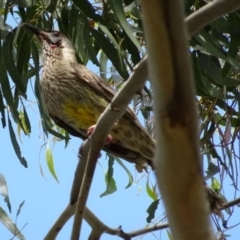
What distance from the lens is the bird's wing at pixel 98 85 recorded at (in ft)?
7.64

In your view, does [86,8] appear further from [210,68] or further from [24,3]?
[210,68]

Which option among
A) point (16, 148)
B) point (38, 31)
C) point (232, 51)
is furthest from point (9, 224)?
point (232, 51)

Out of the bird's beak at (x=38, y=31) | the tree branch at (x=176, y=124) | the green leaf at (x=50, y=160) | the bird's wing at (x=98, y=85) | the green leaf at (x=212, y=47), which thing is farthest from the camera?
the green leaf at (x=50, y=160)

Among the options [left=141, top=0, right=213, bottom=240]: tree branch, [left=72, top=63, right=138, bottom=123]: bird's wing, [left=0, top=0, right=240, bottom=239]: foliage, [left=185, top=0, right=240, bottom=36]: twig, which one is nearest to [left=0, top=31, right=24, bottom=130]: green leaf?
[left=0, top=0, right=240, bottom=239]: foliage

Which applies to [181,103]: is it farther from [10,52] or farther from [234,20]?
[10,52]

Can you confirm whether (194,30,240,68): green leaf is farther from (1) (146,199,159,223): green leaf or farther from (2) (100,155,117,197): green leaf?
(2) (100,155,117,197): green leaf

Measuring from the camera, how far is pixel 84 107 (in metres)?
2.37

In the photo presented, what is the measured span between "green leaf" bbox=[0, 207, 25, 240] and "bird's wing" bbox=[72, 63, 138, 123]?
1.85 ft

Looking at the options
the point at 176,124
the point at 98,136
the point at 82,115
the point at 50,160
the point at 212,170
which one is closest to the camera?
the point at 176,124

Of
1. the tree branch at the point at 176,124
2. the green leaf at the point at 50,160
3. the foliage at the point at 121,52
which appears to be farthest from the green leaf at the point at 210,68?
the tree branch at the point at 176,124

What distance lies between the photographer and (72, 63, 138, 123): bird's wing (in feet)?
7.64

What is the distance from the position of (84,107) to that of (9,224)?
1.89ft

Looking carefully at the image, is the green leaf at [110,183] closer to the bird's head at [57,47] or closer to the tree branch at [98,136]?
the bird's head at [57,47]

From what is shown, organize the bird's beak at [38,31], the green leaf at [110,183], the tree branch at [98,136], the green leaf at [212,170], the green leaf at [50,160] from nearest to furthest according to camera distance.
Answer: the tree branch at [98,136] < the green leaf at [212,170] < the bird's beak at [38,31] < the green leaf at [110,183] < the green leaf at [50,160]
